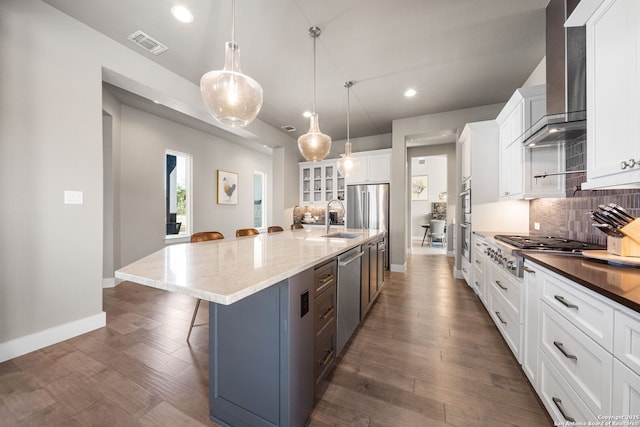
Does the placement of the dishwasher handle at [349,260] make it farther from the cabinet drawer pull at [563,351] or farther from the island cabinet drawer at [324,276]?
the cabinet drawer pull at [563,351]

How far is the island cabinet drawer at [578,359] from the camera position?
2.80 feet

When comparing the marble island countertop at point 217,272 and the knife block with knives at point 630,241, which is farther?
the knife block with knives at point 630,241

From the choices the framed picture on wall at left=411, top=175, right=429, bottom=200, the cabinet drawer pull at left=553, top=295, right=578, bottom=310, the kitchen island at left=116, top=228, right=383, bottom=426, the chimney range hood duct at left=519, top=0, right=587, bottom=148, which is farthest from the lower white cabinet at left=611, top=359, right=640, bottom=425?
the framed picture on wall at left=411, top=175, right=429, bottom=200

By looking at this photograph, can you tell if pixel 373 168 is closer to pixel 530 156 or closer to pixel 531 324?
pixel 530 156

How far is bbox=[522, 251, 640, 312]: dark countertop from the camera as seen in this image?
77 cm

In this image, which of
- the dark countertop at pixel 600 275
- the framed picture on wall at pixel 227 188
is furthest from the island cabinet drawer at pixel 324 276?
the framed picture on wall at pixel 227 188

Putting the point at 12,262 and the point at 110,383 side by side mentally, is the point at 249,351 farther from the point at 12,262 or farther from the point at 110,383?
the point at 12,262

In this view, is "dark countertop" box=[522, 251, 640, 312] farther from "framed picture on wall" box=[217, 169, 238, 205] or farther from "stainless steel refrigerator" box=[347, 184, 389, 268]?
"framed picture on wall" box=[217, 169, 238, 205]

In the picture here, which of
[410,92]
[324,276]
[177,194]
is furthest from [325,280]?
[177,194]

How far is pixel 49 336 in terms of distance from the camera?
1996 millimetres

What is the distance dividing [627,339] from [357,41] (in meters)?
2.79

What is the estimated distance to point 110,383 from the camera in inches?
60.7

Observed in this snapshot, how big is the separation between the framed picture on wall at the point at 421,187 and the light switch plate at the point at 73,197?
8.60 metres

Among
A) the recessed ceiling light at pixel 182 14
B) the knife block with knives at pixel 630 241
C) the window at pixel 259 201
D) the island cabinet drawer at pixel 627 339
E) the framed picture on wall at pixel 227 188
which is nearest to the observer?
the island cabinet drawer at pixel 627 339
